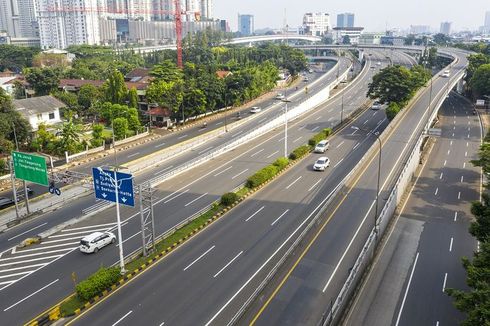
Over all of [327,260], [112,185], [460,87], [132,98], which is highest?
[132,98]

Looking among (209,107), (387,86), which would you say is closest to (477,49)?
(387,86)

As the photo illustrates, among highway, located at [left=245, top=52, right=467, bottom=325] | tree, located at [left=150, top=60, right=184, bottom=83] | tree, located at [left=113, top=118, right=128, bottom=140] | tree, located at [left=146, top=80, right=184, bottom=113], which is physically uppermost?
tree, located at [left=150, top=60, right=184, bottom=83]

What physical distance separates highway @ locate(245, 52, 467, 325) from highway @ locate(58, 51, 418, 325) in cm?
221

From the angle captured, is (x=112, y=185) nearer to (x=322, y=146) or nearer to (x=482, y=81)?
(x=322, y=146)

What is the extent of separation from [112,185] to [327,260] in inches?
661

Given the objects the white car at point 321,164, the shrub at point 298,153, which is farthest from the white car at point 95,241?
the shrub at point 298,153

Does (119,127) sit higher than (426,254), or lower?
higher

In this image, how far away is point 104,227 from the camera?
125 feet

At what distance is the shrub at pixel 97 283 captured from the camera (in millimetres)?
26344

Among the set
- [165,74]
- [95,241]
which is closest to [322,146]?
[95,241]

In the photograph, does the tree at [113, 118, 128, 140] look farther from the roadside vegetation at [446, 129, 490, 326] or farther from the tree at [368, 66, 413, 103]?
the roadside vegetation at [446, 129, 490, 326]

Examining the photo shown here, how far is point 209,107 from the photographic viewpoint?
88312 millimetres

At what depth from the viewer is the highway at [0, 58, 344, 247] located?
38.4m

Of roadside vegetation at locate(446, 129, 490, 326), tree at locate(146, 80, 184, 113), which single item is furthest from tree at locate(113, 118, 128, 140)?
A: roadside vegetation at locate(446, 129, 490, 326)
